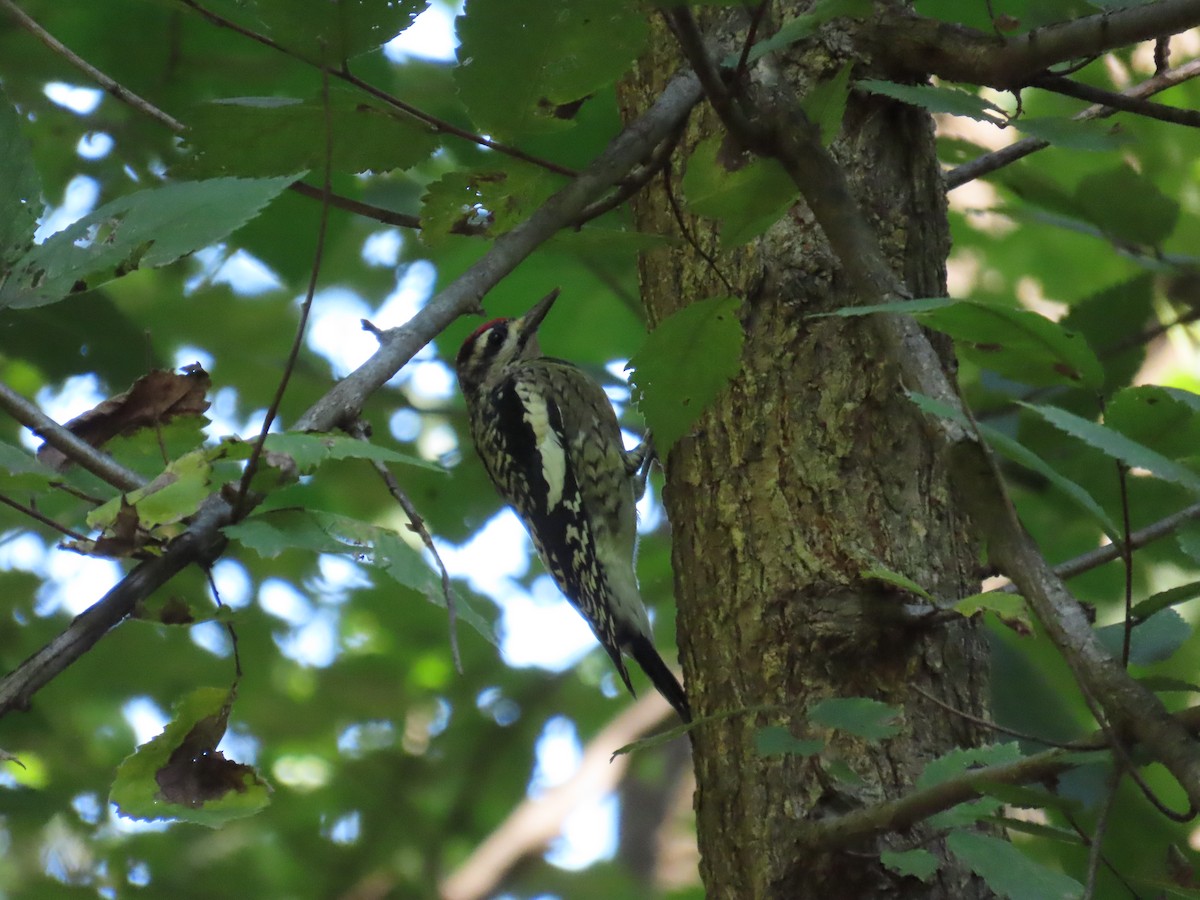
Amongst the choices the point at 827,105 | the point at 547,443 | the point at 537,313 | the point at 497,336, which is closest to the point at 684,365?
the point at 827,105

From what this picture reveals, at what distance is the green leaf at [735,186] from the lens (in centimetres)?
144

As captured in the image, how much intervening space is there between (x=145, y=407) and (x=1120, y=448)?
1093 millimetres

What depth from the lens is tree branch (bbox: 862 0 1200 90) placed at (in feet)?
4.71

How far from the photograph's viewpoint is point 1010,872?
119 cm

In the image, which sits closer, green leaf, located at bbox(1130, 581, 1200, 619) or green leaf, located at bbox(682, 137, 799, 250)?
green leaf, located at bbox(1130, 581, 1200, 619)

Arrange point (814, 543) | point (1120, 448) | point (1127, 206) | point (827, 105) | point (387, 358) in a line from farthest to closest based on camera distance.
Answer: point (1127, 206), point (814, 543), point (827, 105), point (387, 358), point (1120, 448)

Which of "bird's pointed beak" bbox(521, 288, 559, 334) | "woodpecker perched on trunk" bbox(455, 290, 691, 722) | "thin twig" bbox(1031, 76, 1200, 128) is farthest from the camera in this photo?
"woodpecker perched on trunk" bbox(455, 290, 691, 722)

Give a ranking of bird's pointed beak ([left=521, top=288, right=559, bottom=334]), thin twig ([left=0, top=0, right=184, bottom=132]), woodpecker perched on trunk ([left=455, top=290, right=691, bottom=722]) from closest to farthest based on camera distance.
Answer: thin twig ([left=0, top=0, right=184, bottom=132]) < bird's pointed beak ([left=521, top=288, right=559, bottom=334]) < woodpecker perched on trunk ([left=455, top=290, right=691, bottom=722])

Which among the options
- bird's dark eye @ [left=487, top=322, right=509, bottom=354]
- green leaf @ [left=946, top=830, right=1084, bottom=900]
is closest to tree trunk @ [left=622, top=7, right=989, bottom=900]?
green leaf @ [left=946, top=830, right=1084, bottom=900]

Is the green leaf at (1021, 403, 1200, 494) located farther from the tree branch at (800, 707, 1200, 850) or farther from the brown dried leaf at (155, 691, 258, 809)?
the brown dried leaf at (155, 691, 258, 809)

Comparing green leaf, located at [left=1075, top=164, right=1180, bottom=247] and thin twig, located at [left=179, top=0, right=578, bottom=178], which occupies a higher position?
green leaf, located at [left=1075, top=164, right=1180, bottom=247]

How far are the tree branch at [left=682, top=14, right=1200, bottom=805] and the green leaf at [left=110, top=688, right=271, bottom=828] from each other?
0.85 metres

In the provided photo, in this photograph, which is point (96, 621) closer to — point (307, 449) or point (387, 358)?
point (307, 449)

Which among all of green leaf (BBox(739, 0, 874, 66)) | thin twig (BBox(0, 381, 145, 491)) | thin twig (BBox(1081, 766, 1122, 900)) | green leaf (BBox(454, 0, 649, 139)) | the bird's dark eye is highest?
the bird's dark eye
